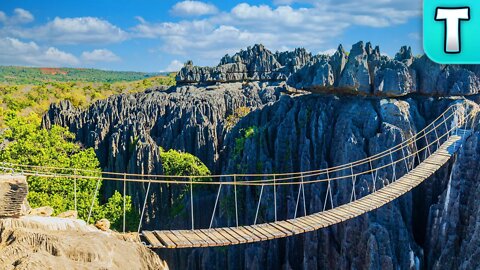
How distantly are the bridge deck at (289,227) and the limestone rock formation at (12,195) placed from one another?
3209 mm

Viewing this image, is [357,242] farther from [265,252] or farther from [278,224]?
[278,224]

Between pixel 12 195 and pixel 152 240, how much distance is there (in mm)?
3616

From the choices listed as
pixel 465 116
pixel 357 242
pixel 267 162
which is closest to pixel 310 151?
pixel 267 162

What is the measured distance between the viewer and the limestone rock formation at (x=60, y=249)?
7152mm

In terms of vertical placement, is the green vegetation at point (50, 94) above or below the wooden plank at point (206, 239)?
above

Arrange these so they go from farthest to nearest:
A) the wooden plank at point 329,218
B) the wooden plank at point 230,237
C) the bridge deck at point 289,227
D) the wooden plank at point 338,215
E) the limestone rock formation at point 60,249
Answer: the wooden plank at point 338,215 < the wooden plank at point 329,218 < the wooden plank at point 230,237 < the bridge deck at point 289,227 < the limestone rock formation at point 60,249

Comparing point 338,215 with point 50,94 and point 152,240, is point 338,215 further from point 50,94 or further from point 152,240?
point 50,94

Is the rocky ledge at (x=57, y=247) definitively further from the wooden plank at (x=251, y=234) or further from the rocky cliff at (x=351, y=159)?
the rocky cliff at (x=351, y=159)

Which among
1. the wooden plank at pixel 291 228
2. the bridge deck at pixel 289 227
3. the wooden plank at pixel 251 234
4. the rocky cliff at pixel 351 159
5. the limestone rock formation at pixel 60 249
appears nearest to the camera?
the limestone rock formation at pixel 60 249

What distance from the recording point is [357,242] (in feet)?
71.2

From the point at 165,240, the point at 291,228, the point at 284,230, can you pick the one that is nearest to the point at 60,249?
the point at 165,240

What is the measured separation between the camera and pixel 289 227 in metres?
14.8

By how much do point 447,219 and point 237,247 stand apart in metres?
11.1

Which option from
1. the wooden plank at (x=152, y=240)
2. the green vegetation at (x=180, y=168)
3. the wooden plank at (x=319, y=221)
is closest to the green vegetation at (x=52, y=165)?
the green vegetation at (x=180, y=168)
